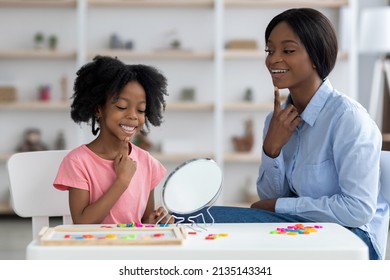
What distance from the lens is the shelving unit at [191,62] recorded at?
583cm

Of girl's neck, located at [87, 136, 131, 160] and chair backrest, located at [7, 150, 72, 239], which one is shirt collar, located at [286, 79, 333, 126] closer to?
girl's neck, located at [87, 136, 131, 160]

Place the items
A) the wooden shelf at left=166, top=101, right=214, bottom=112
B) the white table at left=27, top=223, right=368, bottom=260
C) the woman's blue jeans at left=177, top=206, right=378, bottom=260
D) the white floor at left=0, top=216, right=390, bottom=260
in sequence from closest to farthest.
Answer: the white table at left=27, top=223, right=368, bottom=260
the woman's blue jeans at left=177, top=206, right=378, bottom=260
the white floor at left=0, top=216, right=390, bottom=260
the wooden shelf at left=166, top=101, right=214, bottom=112

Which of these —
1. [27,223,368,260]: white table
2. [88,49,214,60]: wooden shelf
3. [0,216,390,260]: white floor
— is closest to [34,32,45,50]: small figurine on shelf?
[88,49,214,60]: wooden shelf

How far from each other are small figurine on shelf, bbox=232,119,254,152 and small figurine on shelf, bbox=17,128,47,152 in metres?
1.55

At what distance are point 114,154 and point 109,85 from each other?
0.20 metres

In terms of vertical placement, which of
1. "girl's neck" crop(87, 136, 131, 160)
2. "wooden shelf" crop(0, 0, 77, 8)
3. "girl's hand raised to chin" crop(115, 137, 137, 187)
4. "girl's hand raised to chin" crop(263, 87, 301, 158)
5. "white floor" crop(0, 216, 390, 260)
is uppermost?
"wooden shelf" crop(0, 0, 77, 8)

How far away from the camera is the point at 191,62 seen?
5.99 metres

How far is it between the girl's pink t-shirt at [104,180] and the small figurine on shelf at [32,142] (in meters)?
3.74

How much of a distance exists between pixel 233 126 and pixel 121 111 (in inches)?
157

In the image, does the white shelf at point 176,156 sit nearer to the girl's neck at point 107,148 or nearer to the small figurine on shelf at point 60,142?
the small figurine on shelf at point 60,142

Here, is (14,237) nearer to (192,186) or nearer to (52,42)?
(52,42)

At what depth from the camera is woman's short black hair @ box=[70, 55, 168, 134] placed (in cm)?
215

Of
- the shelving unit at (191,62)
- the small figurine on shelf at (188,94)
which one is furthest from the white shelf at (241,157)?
the small figurine on shelf at (188,94)

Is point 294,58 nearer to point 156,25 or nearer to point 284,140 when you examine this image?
point 284,140
